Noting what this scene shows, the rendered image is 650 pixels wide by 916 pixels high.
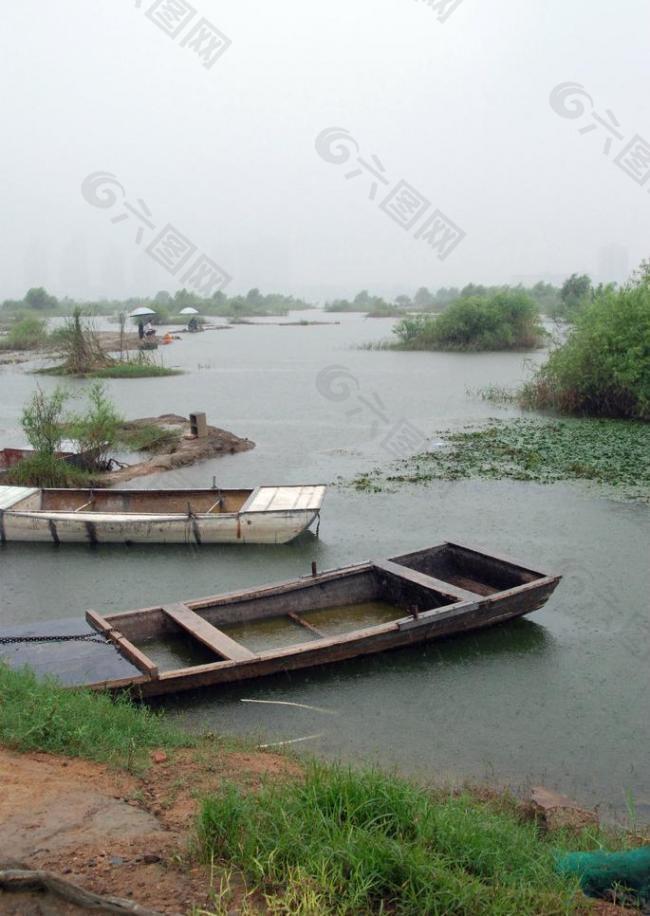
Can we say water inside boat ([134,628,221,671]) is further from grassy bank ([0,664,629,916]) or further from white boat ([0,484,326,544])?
white boat ([0,484,326,544])

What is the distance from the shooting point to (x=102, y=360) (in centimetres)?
2886

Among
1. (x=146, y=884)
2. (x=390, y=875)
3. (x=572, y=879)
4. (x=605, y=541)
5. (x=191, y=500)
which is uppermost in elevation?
(x=605, y=541)

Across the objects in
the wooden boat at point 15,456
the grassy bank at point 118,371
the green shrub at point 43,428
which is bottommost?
the grassy bank at point 118,371

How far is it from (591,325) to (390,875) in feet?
58.6

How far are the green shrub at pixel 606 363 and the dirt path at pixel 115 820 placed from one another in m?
14.8

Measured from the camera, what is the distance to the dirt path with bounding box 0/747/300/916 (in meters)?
3.07

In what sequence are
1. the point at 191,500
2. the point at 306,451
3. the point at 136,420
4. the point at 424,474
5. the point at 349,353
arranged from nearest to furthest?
1. the point at 191,500
2. the point at 424,474
3. the point at 306,451
4. the point at 136,420
5. the point at 349,353

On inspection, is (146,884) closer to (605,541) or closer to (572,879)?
(572,879)

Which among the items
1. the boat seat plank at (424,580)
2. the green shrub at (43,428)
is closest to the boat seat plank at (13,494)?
the green shrub at (43,428)

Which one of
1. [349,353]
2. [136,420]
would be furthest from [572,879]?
[349,353]

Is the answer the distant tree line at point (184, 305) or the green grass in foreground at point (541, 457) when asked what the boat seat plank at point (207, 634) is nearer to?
the green grass in foreground at point (541, 457)

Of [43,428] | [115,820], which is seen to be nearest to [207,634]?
[115,820]

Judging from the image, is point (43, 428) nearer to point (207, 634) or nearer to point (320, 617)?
point (320, 617)

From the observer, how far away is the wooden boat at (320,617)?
21.0 ft
